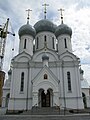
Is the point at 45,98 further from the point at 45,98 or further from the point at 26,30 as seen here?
the point at 26,30

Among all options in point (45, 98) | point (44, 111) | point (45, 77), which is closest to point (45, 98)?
point (45, 98)

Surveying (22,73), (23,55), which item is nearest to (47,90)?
(22,73)

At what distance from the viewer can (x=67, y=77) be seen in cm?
2406

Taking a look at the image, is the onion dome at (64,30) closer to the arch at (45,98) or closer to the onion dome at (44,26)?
the onion dome at (44,26)

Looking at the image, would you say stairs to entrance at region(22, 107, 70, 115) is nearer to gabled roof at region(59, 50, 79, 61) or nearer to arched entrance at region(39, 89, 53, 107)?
arched entrance at region(39, 89, 53, 107)

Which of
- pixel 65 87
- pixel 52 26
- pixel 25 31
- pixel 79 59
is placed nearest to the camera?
pixel 65 87

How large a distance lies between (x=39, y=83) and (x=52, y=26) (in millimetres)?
14750

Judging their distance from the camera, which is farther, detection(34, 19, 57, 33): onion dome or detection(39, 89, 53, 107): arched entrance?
detection(34, 19, 57, 33): onion dome

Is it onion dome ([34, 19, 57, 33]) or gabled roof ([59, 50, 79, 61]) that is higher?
onion dome ([34, 19, 57, 33])

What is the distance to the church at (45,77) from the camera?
2164 cm

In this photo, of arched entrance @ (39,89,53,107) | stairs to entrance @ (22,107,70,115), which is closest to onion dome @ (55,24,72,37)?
arched entrance @ (39,89,53,107)

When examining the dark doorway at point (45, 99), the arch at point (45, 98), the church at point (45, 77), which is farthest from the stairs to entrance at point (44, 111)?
the dark doorway at point (45, 99)

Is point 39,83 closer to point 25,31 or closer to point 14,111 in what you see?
point 14,111

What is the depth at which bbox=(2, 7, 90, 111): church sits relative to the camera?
2164 centimetres
